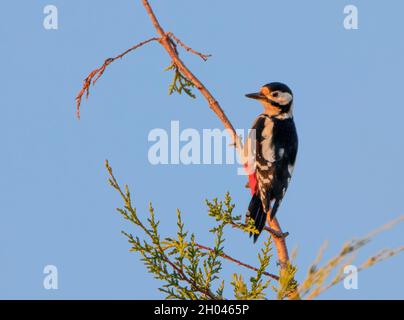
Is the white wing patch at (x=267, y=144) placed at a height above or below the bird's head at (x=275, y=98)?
below

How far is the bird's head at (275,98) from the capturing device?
7.86 metres

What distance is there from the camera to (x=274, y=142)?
7.38 metres

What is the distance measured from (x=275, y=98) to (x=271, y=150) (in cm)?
88

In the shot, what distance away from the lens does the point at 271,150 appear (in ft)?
23.9

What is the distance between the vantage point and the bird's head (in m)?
7.86

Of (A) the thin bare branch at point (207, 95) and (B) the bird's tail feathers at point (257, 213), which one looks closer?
(A) the thin bare branch at point (207, 95)

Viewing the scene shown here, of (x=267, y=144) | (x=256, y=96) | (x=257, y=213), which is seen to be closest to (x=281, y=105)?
(x=256, y=96)

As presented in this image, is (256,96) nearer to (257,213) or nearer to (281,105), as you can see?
(281,105)

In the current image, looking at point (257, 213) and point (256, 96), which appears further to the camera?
point (256, 96)

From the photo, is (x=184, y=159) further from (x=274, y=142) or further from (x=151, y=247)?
(x=274, y=142)

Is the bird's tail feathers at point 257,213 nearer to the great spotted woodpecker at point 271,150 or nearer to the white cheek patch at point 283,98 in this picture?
the great spotted woodpecker at point 271,150

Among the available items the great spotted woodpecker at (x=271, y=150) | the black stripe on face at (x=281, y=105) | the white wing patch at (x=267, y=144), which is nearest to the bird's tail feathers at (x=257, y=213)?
the great spotted woodpecker at (x=271, y=150)

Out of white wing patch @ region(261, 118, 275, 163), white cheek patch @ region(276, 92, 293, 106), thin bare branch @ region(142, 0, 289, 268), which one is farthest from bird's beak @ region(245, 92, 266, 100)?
thin bare branch @ region(142, 0, 289, 268)

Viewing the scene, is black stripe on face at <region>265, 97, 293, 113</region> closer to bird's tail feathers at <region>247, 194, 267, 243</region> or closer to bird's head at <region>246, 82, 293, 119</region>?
bird's head at <region>246, 82, 293, 119</region>
